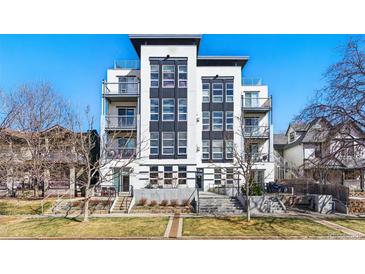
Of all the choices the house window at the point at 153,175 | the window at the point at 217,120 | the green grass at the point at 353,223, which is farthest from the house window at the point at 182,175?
the green grass at the point at 353,223

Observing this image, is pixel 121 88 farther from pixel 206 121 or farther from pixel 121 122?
pixel 206 121

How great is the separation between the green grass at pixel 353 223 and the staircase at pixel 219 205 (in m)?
2.88

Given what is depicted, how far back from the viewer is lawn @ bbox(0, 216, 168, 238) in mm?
6207

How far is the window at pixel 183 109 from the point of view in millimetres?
12352

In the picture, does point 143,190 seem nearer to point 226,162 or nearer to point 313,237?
point 226,162

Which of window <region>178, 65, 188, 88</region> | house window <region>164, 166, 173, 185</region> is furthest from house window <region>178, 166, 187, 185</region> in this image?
window <region>178, 65, 188, 88</region>

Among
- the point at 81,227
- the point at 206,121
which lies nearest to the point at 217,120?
the point at 206,121

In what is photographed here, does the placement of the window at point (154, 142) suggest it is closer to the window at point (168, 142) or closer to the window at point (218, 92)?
the window at point (168, 142)

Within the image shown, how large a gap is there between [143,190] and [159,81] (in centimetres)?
521

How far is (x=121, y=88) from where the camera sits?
13.2 m

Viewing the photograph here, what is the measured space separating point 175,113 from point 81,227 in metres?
7.03
